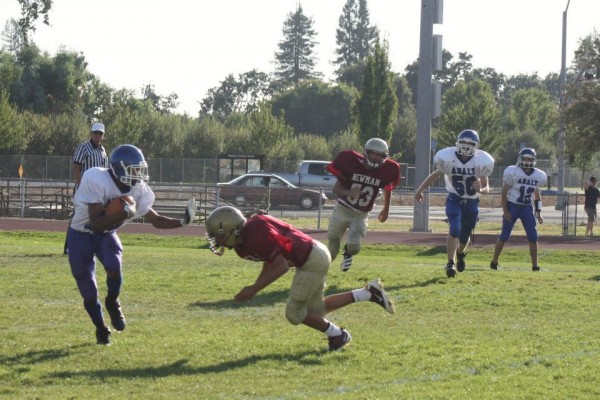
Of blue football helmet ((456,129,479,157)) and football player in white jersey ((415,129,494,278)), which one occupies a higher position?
blue football helmet ((456,129,479,157))

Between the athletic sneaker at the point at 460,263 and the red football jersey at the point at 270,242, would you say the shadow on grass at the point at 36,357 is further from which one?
the athletic sneaker at the point at 460,263

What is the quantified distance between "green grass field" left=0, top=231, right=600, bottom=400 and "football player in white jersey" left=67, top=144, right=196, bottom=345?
1.36ft

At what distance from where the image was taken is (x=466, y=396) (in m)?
6.89

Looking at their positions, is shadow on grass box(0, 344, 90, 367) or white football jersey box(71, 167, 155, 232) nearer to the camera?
shadow on grass box(0, 344, 90, 367)

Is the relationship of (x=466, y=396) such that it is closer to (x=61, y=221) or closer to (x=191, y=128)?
(x=61, y=221)

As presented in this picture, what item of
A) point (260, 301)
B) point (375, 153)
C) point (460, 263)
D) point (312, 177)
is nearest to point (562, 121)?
point (312, 177)

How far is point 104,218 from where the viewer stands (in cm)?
839

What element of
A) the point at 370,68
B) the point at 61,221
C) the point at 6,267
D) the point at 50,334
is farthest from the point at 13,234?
the point at 370,68

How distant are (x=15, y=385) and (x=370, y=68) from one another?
170 feet

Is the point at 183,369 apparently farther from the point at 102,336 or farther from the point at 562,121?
the point at 562,121

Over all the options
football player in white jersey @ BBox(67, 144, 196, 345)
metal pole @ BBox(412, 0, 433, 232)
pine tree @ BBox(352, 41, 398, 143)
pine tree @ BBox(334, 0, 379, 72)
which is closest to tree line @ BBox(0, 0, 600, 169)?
pine tree @ BBox(352, 41, 398, 143)

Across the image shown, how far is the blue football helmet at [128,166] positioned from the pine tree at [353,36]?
151 m

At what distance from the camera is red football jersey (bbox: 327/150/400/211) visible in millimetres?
12016

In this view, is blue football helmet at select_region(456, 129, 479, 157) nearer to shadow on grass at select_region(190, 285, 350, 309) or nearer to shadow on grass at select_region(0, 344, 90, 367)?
shadow on grass at select_region(190, 285, 350, 309)
